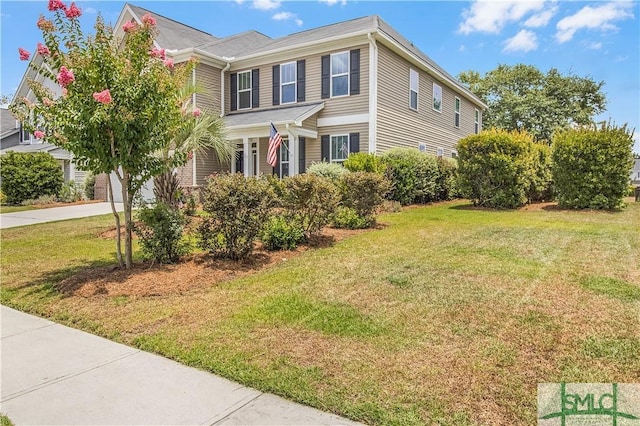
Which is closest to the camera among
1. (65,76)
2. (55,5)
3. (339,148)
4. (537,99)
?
(65,76)

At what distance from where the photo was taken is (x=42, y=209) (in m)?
16.5

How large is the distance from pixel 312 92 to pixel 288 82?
4.46ft

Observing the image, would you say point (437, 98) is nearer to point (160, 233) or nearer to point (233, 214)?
point (233, 214)

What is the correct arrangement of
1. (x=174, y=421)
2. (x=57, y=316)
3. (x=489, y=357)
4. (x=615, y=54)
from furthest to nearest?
1. (x=615, y=54)
2. (x=57, y=316)
3. (x=489, y=357)
4. (x=174, y=421)

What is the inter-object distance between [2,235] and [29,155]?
1092 centimetres

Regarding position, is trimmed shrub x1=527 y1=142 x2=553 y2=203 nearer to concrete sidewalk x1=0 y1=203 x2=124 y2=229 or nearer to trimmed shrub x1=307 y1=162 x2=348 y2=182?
trimmed shrub x1=307 y1=162 x2=348 y2=182

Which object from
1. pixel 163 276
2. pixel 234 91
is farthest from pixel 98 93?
pixel 234 91

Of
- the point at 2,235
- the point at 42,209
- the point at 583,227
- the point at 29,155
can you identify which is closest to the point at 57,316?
the point at 2,235

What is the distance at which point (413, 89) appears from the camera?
18.6 metres

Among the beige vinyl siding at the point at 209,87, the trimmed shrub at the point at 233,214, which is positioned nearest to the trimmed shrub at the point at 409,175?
the trimmed shrub at the point at 233,214

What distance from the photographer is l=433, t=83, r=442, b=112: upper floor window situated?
20859mm

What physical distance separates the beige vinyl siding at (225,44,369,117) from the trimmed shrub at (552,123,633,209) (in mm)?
6832

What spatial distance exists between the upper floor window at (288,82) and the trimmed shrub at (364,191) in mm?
8825

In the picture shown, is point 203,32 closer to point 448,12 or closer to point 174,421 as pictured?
point 448,12
